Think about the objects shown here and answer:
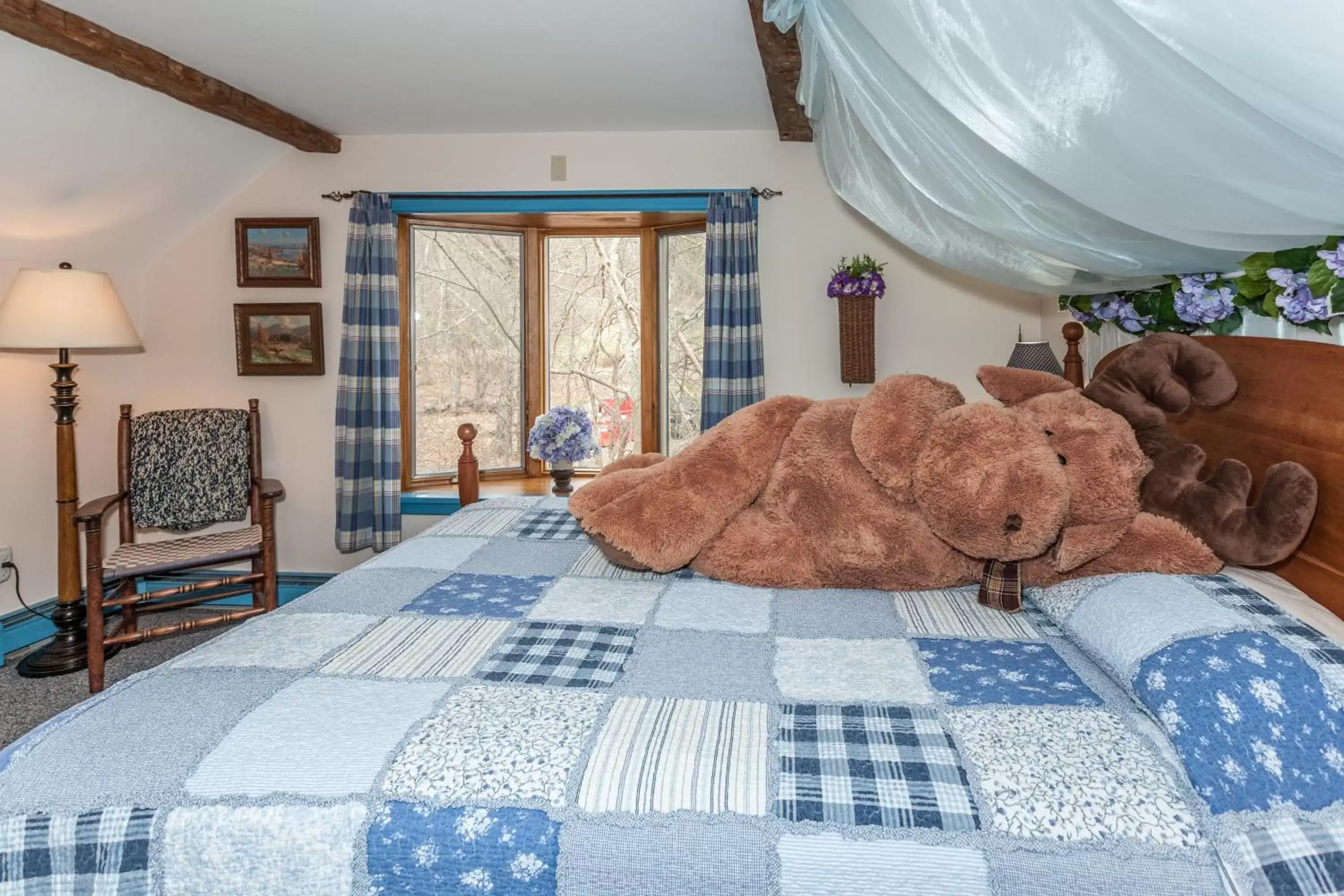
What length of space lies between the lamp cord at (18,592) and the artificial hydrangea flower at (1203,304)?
4092 millimetres

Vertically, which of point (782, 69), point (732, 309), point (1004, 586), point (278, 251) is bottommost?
point (1004, 586)

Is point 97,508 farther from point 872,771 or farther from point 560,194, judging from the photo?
point 872,771

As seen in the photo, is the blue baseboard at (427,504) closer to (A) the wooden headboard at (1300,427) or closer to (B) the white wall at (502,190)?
(B) the white wall at (502,190)

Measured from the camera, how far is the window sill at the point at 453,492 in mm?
4055

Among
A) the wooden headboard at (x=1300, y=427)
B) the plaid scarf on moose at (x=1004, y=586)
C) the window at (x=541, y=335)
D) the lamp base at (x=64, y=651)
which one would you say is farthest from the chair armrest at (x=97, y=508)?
the wooden headboard at (x=1300, y=427)

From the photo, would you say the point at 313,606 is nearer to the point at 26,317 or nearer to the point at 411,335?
the point at 26,317

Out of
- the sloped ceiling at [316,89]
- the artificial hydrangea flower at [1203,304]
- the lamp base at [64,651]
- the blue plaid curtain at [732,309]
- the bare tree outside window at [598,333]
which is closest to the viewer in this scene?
the artificial hydrangea flower at [1203,304]

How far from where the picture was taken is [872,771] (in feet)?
3.41

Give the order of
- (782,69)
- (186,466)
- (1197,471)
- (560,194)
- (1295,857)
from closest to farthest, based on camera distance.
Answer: (1295,857)
(1197,471)
(782,69)
(186,466)
(560,194)

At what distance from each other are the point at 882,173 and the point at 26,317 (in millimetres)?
2995

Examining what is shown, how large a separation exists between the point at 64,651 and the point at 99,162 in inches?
74.3

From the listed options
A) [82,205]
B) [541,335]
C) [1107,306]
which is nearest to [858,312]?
[1107,306]

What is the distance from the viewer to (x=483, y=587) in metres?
1.84

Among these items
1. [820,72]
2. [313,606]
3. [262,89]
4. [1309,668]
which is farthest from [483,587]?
[262,89]
